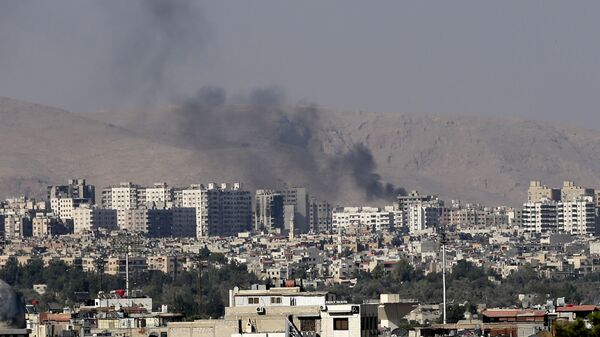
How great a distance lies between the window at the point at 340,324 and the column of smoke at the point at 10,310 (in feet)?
36.5

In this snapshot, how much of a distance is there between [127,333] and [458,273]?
102765mm

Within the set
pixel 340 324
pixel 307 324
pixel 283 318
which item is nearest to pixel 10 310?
pixel 340 324

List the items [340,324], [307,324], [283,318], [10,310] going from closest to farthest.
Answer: [10,310] < [340,324] < [283,318] < [307,324]

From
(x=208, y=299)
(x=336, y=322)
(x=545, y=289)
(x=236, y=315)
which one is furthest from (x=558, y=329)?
(x=545, y=289)

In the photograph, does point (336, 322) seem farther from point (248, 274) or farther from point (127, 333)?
point (248, 274)

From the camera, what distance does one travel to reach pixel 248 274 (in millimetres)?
173625

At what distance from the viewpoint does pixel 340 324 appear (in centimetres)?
4625

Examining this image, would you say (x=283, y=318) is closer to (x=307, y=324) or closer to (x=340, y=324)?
(x=307, y=324)

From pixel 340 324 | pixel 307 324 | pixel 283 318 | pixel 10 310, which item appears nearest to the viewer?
pixel 10 310

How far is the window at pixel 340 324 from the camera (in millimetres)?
46156

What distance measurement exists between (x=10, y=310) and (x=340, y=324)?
11722 mm

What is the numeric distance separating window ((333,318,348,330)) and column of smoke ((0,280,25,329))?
11121 mm

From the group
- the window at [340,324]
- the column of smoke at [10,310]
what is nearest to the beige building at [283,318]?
the window at [340,324]

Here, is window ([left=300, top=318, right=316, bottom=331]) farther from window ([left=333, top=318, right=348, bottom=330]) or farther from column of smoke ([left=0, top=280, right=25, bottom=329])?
column of smoke ([left=0, top=280, right=25, bottom=329])
